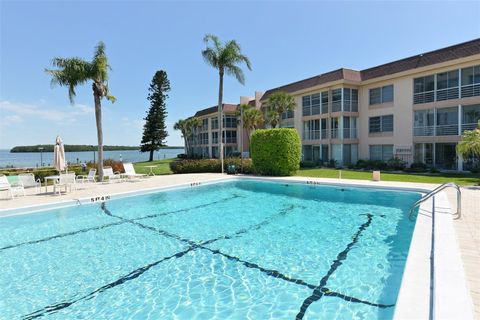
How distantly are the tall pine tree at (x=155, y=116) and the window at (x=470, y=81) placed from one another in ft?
145

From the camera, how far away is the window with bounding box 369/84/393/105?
79.3 ft

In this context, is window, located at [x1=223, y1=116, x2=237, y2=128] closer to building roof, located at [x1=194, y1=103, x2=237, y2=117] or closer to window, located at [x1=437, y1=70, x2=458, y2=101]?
building roof, located at [x1=194, y1=103, x2=237, y2=117]

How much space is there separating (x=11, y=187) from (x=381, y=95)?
91.3 ft

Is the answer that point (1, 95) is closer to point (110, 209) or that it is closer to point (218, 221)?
point (110, 209)

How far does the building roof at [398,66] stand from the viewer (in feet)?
61.9

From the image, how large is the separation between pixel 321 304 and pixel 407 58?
81.7 feet

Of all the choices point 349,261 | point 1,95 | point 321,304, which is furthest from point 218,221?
point 1,95

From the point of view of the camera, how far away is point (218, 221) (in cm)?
948

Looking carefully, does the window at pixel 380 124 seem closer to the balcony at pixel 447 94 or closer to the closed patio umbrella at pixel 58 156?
the balcony at pixel 447 94

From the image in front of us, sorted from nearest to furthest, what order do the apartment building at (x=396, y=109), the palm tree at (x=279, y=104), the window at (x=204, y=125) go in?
the apartment building at (x=396, y=109) < the palm tree at (x=279, y=104) < the window at (x=204, y=125)

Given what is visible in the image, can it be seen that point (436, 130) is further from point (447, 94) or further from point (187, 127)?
point (187, 127)

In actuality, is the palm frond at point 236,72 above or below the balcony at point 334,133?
above

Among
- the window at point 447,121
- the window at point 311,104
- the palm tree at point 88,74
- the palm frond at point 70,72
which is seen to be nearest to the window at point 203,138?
the window at point 311,104

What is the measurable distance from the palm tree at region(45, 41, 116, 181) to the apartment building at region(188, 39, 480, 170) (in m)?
19.7
